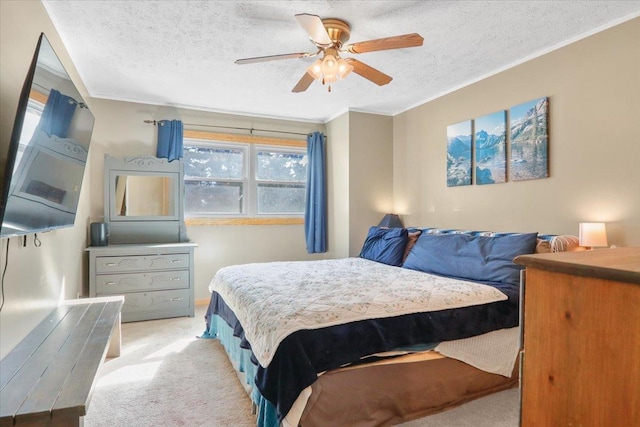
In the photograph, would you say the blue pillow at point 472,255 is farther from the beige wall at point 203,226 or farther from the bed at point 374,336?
the beige wall at point 203,226

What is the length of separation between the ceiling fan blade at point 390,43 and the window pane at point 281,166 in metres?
2.70

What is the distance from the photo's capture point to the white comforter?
179cm

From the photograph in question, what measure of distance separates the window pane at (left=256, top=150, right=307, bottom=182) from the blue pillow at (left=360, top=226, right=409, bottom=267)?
64.4 inches

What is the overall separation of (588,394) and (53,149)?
2219 millimetres

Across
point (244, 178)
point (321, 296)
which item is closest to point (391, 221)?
point (244, 178)

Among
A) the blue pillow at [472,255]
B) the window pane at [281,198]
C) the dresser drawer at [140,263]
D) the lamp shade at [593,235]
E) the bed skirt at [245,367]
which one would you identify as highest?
the window pane at [281,198]

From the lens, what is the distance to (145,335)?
3.28 meters

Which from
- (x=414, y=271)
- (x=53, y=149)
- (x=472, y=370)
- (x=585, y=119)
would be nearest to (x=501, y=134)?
(x=585, y=119)

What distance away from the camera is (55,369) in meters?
1.51

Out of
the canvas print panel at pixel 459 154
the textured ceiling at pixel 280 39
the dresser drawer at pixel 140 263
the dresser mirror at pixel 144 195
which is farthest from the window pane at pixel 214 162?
the canvas print panel at pixel 459 154

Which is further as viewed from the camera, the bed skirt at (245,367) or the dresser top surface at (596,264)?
the bed skirt at (245,367)

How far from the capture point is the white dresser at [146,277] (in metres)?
3.55

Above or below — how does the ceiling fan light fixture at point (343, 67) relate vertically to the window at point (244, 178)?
above

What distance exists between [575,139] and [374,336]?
7.33 ft
